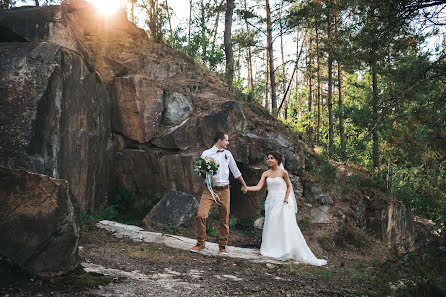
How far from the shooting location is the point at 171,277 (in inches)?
217

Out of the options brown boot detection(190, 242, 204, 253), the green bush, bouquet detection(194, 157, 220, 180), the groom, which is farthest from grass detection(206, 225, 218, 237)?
the green bush

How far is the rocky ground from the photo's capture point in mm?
4129

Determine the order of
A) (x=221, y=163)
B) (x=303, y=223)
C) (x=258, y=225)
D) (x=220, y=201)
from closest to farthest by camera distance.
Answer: (x=220, y=201), (x=221, y=163), (x=258, y=225), (x=303, y=223)

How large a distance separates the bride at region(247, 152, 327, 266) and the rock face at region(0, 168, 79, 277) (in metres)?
5.00

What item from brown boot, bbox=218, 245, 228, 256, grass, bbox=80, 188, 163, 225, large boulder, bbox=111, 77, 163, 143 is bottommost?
brown boot, bbox=218, 245, 228, 256

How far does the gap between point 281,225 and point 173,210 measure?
2894 millimetres

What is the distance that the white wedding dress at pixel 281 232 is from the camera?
846cm

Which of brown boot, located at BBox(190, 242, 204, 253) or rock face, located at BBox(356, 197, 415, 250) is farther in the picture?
rock face, located at BBox(356, 197, 415, 250)

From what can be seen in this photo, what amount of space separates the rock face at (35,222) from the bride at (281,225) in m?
5.00

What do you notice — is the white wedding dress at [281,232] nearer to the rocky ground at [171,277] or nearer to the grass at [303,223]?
the rocky ground at [171,277]

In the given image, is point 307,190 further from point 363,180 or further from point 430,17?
point 430,17

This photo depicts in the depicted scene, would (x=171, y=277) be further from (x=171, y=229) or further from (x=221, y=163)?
(x=171, y=229)

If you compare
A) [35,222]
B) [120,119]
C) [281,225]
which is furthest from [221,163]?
[120,119]

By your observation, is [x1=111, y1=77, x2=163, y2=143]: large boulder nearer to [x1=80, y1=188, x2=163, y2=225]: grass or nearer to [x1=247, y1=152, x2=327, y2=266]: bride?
[x1=80, y1=188, x2=163, y2=225]: grass
